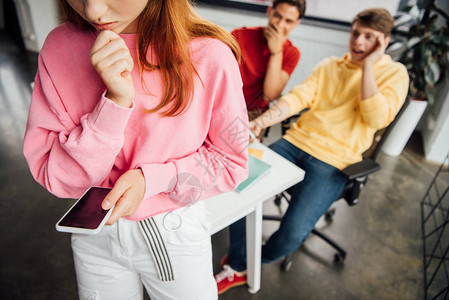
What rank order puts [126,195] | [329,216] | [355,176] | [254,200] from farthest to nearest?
[329,216] < [355,176] < [254,200] < [126,195]

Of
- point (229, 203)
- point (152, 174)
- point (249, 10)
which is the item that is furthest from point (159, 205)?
point (249, 10)

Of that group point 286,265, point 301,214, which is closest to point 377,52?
point 301,214

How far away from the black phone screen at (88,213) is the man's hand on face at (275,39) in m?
1.32

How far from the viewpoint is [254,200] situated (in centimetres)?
101

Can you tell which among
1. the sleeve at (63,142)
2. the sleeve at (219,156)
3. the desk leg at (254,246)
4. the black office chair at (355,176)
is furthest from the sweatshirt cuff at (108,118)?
the black office chair at (355,176)

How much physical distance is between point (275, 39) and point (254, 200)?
1.01 metres

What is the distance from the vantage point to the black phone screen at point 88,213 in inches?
21.6

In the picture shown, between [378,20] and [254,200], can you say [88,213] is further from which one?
[378,20]

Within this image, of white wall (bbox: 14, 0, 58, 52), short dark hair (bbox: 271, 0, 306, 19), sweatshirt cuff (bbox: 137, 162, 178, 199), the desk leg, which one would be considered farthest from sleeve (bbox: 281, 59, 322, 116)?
white wall (bbox: 14, 0, 58, 52)

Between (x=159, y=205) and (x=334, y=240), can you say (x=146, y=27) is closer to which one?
(x=159, y=205)

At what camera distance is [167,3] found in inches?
20.7

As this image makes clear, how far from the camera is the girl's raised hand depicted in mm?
469

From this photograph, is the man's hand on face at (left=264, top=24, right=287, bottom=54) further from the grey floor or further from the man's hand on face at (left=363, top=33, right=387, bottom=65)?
the grey floor

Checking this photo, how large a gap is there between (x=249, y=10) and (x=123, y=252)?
317 cm
